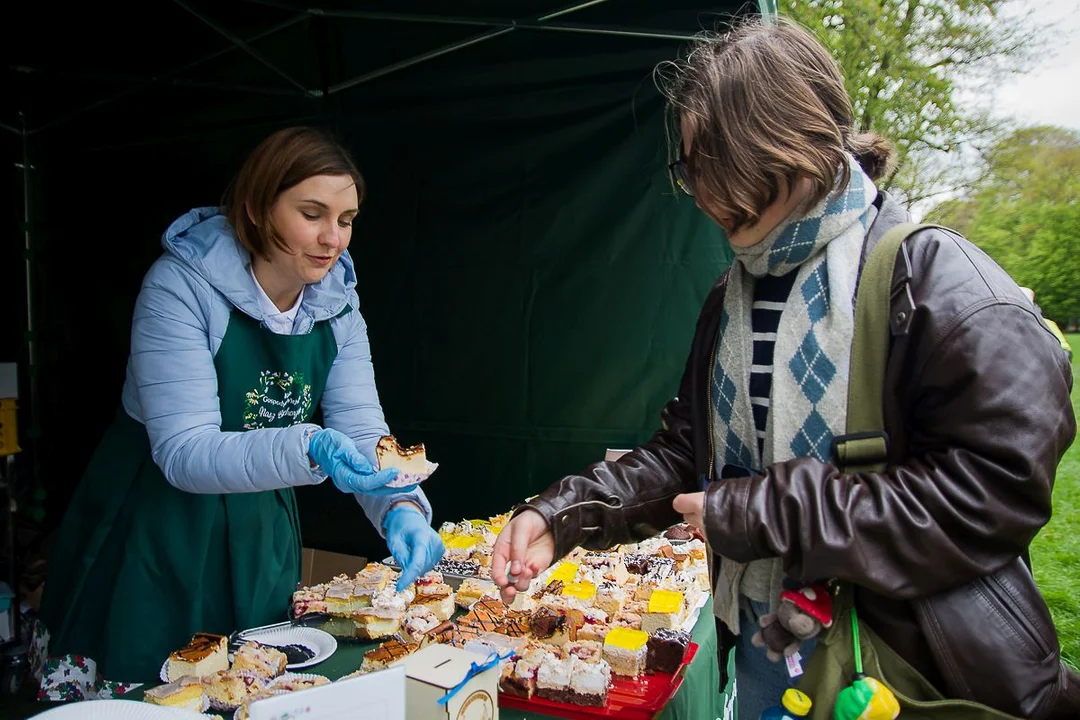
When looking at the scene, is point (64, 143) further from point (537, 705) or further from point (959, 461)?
point (959, 461)

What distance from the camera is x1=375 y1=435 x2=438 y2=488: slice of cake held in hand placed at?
1687 millimetres

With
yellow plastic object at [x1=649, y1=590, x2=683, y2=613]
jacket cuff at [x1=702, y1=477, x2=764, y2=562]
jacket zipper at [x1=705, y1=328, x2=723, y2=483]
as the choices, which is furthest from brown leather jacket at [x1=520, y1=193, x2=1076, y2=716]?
yellow plastic object at [x1=649, y1=590, x2=683, y2=613]

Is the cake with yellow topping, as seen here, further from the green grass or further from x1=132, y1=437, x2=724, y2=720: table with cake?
the green grass

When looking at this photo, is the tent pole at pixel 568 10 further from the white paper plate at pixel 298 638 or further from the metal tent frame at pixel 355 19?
the white paper plate at pixel 298 638

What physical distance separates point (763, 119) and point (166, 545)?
72.5 inches

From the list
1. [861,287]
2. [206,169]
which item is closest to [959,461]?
[861,287]

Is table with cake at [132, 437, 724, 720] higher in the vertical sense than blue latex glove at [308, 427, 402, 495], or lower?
lower

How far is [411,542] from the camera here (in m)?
1.87

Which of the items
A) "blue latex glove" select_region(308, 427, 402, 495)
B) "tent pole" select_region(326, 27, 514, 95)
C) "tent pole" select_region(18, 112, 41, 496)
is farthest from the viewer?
"tent pole" select_region(18, 112, 41, 496)

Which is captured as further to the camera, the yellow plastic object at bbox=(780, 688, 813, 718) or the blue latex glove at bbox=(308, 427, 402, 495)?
the blue latex glove at bbox=(308, 427, 402, 495)

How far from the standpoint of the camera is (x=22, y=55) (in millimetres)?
4059

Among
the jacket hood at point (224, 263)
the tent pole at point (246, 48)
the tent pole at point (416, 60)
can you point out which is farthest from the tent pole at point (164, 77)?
the jacket hood at point (224, 263)

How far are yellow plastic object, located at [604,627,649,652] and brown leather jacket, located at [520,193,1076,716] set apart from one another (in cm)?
83

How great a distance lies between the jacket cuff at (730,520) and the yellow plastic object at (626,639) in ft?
2.83
